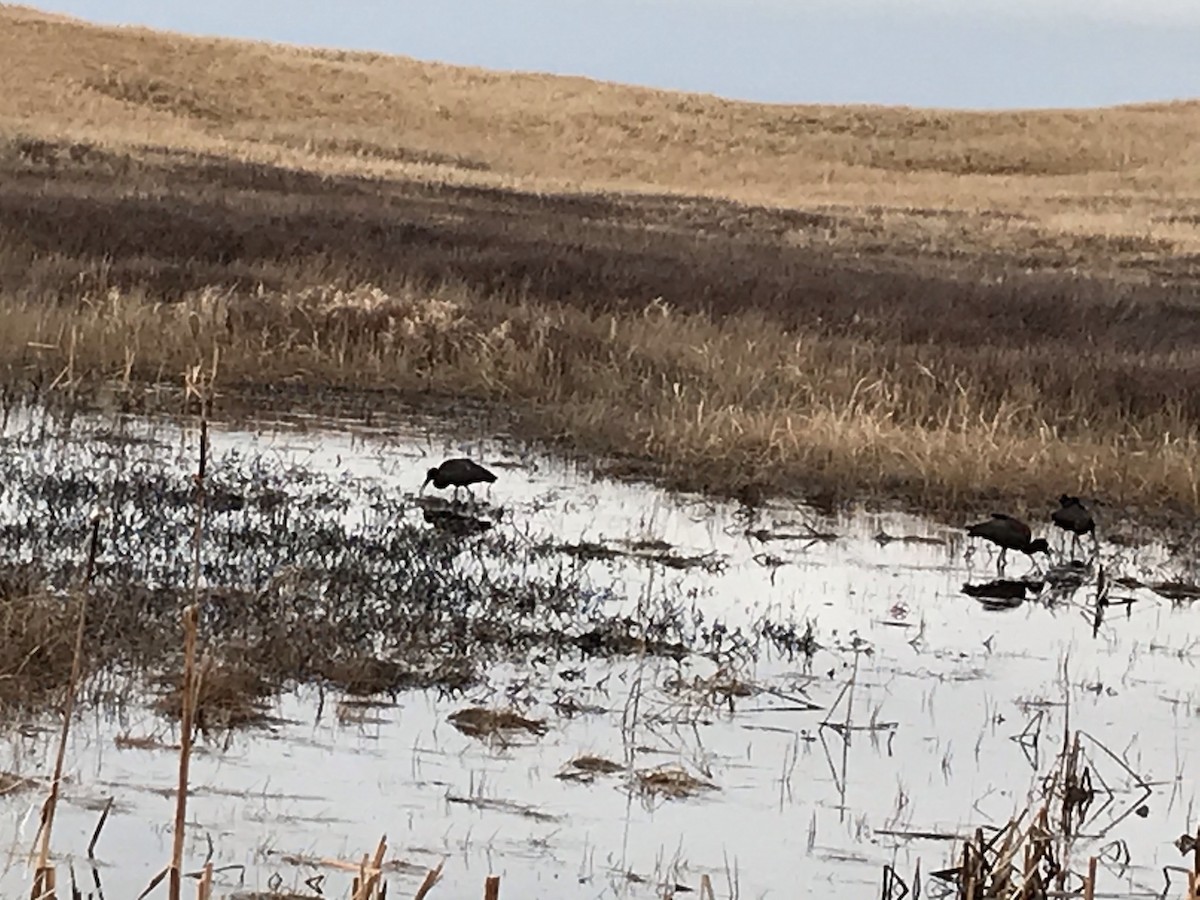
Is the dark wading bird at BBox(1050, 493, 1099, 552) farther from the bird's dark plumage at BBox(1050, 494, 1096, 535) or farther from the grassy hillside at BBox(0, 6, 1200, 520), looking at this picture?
the grassy hillside at BBox(0, 6, 1200, 520)

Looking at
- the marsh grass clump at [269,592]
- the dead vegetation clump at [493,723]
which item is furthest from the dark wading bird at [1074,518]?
the dead vegetation clump at [493,723]

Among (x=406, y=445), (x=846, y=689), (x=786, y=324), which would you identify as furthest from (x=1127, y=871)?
(x=786, y=324)

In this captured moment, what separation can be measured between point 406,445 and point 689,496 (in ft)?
6.58

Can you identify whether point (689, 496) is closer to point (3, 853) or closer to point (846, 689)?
point (846, 689)

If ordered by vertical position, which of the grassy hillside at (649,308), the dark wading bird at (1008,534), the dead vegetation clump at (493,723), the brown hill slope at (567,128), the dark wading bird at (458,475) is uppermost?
the brown hill slope at (567,128)

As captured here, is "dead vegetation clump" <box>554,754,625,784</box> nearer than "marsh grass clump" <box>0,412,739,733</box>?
Yes

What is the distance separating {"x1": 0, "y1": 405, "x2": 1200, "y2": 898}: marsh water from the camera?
16.9 feet

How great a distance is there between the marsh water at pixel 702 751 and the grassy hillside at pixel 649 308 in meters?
2.45

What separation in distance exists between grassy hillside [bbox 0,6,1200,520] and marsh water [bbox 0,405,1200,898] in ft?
8.05

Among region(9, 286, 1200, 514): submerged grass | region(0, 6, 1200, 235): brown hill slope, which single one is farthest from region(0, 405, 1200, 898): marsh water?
region(0, 6, 1200, 235): brown hill slope

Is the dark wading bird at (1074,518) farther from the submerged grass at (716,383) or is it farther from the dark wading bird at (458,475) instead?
the dark wading bird at (458,475)

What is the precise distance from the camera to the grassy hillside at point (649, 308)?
41.4 feet

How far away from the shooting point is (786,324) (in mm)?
18422

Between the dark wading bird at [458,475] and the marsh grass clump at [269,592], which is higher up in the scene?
the dark wading bird at [458,475]
